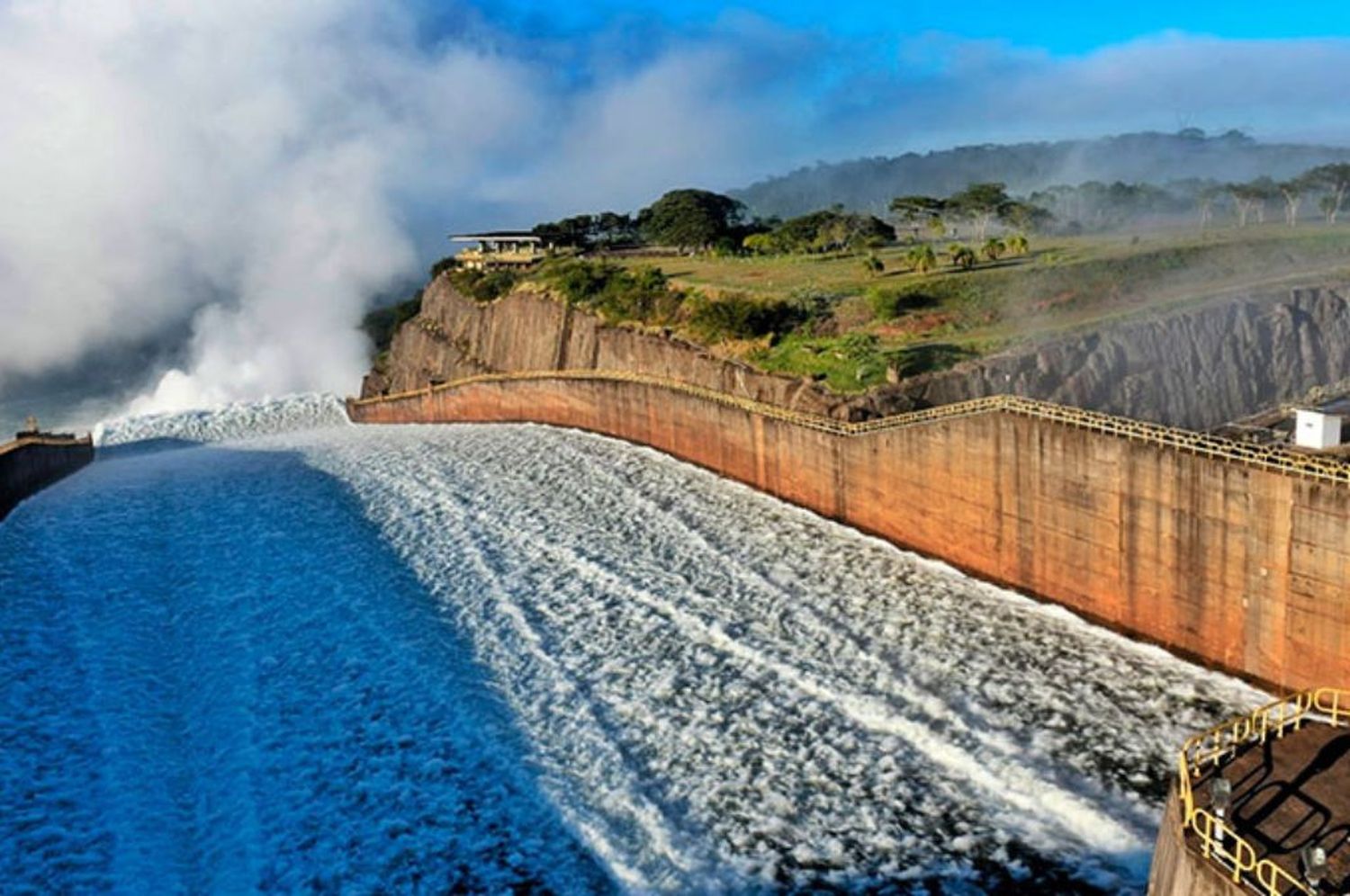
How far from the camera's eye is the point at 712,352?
157 ft

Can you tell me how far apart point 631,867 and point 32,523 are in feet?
119

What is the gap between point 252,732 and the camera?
22656mm

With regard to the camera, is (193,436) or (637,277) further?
(193,436)

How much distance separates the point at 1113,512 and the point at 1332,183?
63.3 metres

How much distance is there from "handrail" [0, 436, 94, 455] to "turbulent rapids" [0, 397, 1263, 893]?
38.5ft

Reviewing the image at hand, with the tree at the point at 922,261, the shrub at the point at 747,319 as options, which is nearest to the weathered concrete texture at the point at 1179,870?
the shrub at the point at 747,319

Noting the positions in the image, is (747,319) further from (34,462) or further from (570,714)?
(34,462)

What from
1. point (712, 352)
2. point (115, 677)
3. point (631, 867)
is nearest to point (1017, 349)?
point (712, 352)

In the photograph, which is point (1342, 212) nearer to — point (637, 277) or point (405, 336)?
point (637, 277)

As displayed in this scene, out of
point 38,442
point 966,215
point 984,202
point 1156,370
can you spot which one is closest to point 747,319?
point 1156,370

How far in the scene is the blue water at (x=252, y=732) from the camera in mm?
18031

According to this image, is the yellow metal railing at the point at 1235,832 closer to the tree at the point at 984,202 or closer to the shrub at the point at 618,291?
the shrub at the point at 618,291

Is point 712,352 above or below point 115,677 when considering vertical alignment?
above

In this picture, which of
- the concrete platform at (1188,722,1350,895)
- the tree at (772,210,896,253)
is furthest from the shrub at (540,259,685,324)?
the concrete platform at (1188,722,1350,895)
